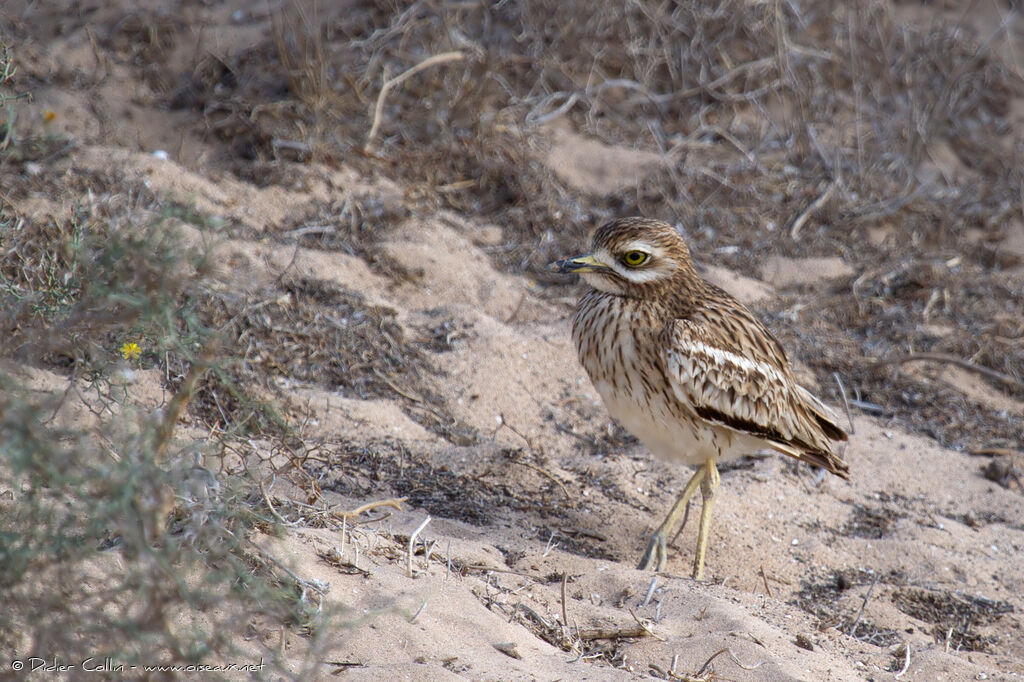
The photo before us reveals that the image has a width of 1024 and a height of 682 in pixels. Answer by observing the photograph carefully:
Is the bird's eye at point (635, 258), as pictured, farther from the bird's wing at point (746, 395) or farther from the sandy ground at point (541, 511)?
the sandy ground at point (541, 511)

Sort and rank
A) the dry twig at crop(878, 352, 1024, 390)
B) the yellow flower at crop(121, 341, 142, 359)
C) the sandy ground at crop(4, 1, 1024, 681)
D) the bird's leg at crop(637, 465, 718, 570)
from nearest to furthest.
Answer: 1. the sandy ground at crop(4, 1, 1024, 681)
2. the yellow flower at crop(121, 341, 142, 359)
3. the bird's leg at crop(637, 465, 718, 570)
4. the dry twig at crop(878, 352, 1024, 390)

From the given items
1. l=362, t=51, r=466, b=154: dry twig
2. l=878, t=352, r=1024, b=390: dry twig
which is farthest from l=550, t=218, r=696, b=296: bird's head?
l=362, t=51, r=466, b=154: dry twig

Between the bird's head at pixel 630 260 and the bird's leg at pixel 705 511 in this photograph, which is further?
the bird's head at pixel 630 260

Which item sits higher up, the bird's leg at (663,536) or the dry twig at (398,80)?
the dry twig at (398,80)

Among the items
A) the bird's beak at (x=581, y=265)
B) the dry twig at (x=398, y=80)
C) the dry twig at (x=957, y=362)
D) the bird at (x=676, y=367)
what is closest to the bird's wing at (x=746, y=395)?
the bird at (x=676, y=367)

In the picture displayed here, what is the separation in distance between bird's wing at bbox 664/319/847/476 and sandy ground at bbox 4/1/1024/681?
1.41ft

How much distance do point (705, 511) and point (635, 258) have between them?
112 centimetres

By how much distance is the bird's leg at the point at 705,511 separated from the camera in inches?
167

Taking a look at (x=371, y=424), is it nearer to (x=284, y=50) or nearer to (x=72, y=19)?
(x=284, y=50)

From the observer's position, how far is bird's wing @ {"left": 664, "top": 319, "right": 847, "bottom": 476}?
13.9 feet

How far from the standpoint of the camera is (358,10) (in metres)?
7.40

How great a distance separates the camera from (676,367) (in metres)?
4.22

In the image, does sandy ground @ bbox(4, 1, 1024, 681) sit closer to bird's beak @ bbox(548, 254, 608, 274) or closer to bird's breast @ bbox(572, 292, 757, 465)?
bird's breast @ bbox(572, 292, 757, 465)

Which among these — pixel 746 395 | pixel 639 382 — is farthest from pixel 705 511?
pixel 639 382
